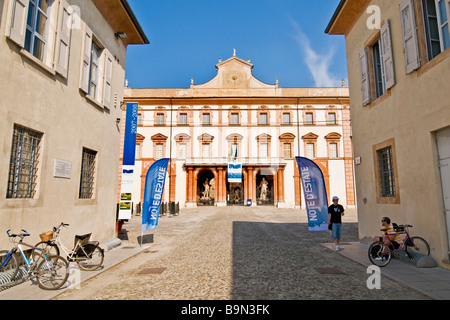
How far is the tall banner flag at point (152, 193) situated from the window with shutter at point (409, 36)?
25.5ft

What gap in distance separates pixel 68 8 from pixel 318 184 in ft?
28.6

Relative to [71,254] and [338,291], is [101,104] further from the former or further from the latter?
[338,291]

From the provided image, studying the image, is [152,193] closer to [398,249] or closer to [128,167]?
[128,167]

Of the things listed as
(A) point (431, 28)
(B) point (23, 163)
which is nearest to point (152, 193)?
(B) point (23, 163)

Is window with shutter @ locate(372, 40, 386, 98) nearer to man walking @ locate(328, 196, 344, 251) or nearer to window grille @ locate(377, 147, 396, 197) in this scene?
window grille @ locate(377, 147, 396, 197)

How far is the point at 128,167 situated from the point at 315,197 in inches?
263

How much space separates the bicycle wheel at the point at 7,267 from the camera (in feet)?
16.1

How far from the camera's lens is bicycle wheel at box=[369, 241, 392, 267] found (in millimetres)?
6531

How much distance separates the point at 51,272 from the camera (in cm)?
502

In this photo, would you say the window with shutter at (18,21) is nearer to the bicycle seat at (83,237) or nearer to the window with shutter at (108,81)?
the window with shutter at (108,81)

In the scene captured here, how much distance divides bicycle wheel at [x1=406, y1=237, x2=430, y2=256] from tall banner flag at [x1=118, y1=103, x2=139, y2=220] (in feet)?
28.5

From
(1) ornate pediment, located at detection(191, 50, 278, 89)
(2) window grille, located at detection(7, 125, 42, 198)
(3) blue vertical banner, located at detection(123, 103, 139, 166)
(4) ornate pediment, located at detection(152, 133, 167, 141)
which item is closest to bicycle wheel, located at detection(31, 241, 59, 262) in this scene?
(2) window grille, located at detection(7, 125, 42, 198)

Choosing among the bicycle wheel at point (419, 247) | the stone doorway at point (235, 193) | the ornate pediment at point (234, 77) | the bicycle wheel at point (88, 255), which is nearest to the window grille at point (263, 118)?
the ornate pediment at point (234, 77)

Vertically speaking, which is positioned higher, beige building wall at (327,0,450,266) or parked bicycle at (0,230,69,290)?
beige building wall at (327,0,450,266)
